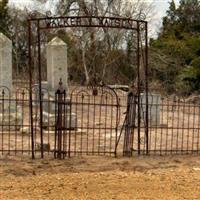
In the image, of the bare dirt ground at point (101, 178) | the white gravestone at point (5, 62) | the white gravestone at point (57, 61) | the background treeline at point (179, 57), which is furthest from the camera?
the background treeline at point (179, 57)

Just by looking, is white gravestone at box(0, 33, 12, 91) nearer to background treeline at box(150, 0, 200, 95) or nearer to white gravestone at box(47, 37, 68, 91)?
white gravestone at box(47, 37, 68, 91)

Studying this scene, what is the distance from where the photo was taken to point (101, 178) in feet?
26.6

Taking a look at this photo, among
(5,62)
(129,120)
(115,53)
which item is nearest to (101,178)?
(129,120)

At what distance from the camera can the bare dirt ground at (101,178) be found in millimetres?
7098

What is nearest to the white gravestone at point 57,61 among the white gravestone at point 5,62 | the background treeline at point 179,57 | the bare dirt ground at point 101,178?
the white gravestone at point 5,62

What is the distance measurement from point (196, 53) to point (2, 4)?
1379 cm

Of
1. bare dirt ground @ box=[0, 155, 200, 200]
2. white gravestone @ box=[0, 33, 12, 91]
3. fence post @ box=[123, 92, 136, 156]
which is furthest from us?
white gravestone @ box=[0, 33, 12, 91]

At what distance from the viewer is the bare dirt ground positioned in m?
7.10

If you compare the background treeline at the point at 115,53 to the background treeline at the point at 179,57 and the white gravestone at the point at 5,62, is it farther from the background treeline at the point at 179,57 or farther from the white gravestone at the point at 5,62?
the white gravestone at the point at 5,62

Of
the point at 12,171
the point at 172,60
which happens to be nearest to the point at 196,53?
the point at 172,60

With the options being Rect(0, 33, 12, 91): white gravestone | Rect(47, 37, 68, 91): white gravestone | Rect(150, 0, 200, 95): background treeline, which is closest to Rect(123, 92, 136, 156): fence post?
Rect(47, 37, 68, 91): white gravestone

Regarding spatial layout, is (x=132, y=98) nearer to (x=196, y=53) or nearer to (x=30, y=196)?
(x=30, y=196)

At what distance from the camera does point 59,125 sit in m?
9.81

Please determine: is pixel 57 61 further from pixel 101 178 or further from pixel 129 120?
pixel 101 178
